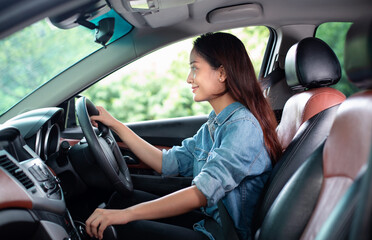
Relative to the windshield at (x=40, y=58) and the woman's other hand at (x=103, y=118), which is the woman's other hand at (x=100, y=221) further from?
the windshield at (x=40, y=58)

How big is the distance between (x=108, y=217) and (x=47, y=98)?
0.87 m

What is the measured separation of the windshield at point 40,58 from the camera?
1823 mm

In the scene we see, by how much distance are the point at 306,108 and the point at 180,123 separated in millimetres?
1107

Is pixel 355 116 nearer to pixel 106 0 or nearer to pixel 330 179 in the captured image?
pixel 330 179

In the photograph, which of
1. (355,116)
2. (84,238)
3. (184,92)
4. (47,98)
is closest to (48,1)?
(355,116)

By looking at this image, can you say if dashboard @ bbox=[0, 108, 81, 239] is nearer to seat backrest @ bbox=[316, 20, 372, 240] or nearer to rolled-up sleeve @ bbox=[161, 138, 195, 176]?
rolled-up sleeve @ bbox=[161, 138, 195, 176]

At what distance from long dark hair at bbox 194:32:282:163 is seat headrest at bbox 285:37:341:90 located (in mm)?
180

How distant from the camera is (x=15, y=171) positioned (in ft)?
3.73

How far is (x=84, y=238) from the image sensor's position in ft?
5.19

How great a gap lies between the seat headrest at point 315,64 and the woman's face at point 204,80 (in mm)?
310

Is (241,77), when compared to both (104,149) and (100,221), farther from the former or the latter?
(100,221)

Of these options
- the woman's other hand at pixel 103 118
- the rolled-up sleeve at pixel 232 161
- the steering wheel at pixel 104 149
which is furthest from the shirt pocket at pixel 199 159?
the woman's other hand at pixel 103 118

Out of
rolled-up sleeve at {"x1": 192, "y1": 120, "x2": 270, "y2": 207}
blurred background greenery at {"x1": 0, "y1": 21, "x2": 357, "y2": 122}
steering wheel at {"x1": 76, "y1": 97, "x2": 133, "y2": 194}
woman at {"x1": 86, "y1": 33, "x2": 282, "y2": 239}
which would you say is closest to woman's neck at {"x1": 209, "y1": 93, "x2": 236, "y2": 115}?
woman at {"x1": 86, "y1": 33, "x2": 282, "y2": 239}

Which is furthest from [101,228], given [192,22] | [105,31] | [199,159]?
[192,22]
